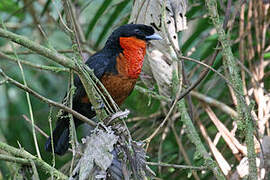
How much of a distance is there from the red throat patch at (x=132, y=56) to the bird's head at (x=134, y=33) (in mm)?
30

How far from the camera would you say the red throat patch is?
3148 mm

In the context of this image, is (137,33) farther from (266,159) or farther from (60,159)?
(60,159)

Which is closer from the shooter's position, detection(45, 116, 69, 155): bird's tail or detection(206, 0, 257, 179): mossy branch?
detection(206, 0, 257, 179): mossy branch

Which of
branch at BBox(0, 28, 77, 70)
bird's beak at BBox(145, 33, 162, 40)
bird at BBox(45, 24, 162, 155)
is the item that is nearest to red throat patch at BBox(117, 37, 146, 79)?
bird at BBox(45, 24, 162, 155)

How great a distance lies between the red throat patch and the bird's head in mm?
30

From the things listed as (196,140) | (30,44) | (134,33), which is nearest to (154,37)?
(134,33)

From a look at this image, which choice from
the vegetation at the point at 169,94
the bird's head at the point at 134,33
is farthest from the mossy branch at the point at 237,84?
the bird's head at the point at 134,33

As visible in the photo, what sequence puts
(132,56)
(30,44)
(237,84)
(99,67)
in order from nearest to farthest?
(30,44) → (237,84) → (99,67) → (132,56)

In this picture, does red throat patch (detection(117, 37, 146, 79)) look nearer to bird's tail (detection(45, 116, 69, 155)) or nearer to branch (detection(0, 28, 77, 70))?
bird's tail (detection(45, 116, 69, 155))

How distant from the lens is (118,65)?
3176 millimetres

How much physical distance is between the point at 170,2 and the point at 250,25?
108 cm

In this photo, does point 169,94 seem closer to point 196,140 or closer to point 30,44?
point 196,140

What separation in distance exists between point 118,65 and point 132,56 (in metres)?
0.12

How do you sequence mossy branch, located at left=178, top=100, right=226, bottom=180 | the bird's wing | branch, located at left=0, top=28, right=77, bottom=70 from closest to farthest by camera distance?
branch, located at left=0, top=28, right=77, bottom=70 < mossy branch, located at left=178, top=100, right=226, bottom=180 < the bird's wing
